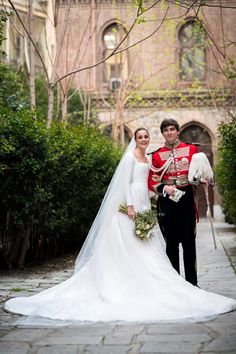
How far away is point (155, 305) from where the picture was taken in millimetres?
6535

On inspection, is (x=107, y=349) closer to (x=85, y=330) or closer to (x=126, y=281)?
(x=85, y=330)

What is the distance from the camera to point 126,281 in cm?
Result: 707

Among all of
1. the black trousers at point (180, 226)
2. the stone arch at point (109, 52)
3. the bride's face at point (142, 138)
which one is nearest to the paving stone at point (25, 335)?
the black trousers at point (180, 226)

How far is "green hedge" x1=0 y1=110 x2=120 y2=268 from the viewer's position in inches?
381

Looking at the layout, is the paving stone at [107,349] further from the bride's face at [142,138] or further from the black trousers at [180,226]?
the bride's face at [142,138]

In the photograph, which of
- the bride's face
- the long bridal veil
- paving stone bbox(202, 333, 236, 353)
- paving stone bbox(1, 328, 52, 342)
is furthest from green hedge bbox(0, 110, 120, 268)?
paving stone bbox(202, 333, 236, 353)

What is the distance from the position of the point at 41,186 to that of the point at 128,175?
3.13m

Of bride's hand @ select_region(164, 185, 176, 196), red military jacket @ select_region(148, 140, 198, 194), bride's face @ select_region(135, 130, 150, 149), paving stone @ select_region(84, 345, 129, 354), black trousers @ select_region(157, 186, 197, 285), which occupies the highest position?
bride's face @ select_region(135, 130, 150, 149)

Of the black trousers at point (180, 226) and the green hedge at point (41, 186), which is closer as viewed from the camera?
the black trousers at point (180, 226)

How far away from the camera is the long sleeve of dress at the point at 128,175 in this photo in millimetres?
7422

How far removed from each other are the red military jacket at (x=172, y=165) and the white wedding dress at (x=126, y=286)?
141mm

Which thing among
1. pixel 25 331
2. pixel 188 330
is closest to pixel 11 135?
pixel 25 331

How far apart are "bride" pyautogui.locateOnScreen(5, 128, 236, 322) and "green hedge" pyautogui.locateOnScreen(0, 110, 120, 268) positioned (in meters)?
1.84

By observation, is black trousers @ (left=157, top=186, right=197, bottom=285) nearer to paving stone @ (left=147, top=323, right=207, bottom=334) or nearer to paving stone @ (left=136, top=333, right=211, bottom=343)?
paving stone @ (left=147, top=323, right=207, bottom=334)
